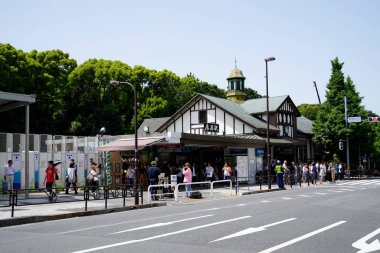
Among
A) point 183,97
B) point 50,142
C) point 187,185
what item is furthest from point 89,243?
point 183,97

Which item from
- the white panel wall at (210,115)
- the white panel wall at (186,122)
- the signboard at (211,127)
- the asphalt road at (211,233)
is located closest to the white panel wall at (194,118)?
the white panel wall at (186,122)

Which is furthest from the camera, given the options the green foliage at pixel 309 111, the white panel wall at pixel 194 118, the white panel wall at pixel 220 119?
the green foliage at pixel 309 111

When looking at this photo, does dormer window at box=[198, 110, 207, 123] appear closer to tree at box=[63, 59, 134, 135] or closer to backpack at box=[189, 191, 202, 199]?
tree at box=[63, 59, 134, 135]

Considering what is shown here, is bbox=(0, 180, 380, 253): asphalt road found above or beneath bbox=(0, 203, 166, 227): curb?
above

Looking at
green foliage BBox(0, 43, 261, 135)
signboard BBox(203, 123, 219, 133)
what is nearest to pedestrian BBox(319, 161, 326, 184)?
Answer: signboard BBox(203, 123, 219, 133)

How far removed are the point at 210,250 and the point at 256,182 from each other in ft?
88.4

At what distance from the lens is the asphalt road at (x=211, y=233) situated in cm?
808

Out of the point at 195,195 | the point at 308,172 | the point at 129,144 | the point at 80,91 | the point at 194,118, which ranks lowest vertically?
the point at 195,195

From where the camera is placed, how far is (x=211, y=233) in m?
9.74

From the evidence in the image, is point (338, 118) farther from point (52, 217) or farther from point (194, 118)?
point (52, 217)

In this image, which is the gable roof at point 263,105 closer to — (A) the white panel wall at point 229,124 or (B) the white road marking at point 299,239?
(A) the white panel wall at point 229,124

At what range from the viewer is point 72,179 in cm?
2253

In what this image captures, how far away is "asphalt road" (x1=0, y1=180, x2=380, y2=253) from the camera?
808cm

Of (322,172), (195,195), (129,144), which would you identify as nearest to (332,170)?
(322,172)
